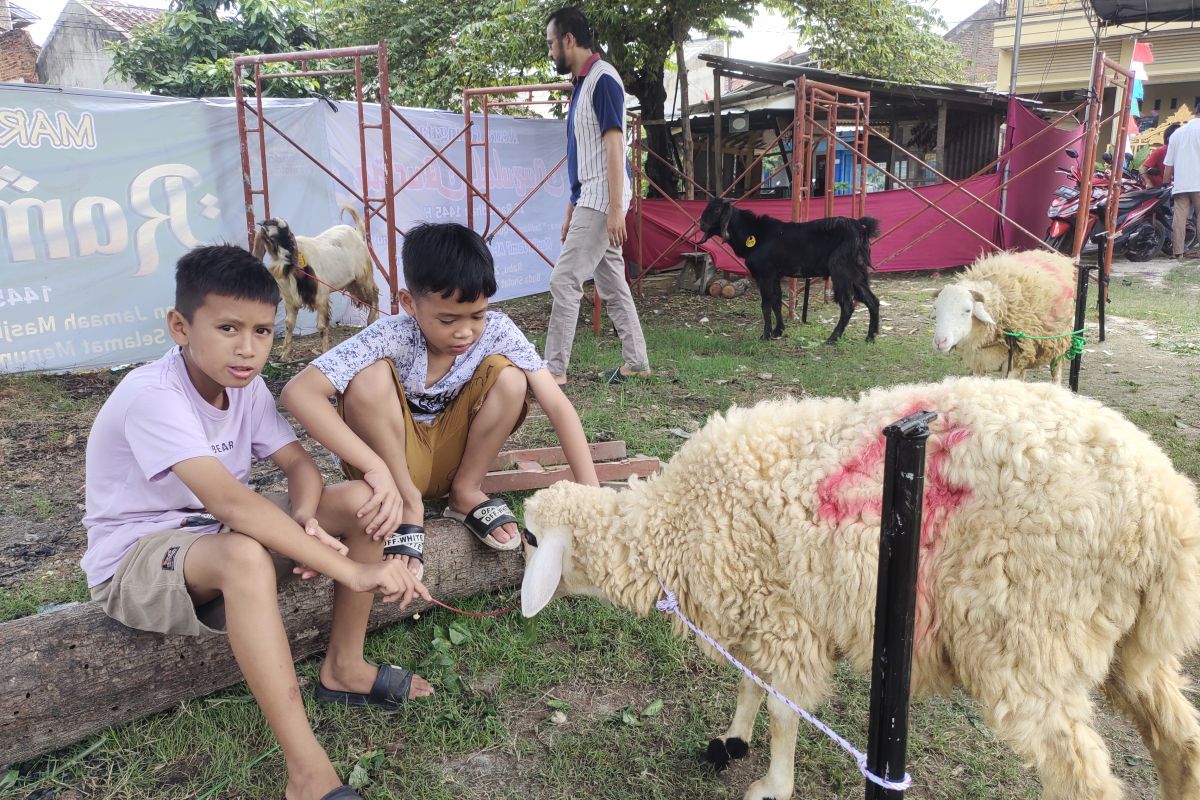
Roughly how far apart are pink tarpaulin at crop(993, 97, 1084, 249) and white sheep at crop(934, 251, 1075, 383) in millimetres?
7732

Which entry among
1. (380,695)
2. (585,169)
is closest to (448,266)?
(380,695)

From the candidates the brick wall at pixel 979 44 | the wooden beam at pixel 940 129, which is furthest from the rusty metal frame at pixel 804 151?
the brick wall at pixel 979 44

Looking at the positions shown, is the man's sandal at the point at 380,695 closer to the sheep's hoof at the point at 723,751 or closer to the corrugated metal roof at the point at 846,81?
the sheep's hoof at the point at 723,751

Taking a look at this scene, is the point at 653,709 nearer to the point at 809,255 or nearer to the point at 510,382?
the point at 510,382

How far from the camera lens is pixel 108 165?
6.30 meters

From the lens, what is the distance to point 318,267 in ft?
23.3

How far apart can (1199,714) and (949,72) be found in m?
16.0

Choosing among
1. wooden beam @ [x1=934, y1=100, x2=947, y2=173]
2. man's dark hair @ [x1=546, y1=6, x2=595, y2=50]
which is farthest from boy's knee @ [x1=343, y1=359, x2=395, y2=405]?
wooden beam @ [x1=934, y1=100, x2=947, y2=173]

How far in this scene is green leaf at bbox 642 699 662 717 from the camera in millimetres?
2307

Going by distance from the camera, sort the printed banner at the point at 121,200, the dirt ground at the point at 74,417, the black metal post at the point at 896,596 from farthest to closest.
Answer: the printed banner at the point at 121,200 < the dirt ground at the point at 74,417 < the black metal post at the point at 896,596

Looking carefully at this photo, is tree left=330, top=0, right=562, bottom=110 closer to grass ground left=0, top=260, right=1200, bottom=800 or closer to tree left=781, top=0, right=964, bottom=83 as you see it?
tree left=781, top=0, right=964, bottom=83

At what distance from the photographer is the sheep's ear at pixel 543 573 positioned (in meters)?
2.01

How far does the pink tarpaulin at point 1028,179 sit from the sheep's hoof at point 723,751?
11.8m

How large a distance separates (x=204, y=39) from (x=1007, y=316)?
612 inches
